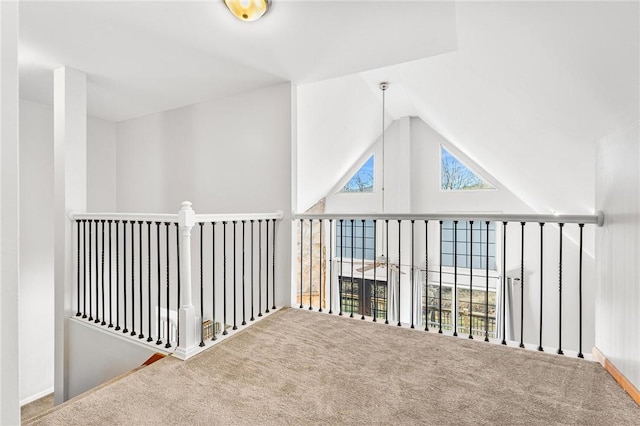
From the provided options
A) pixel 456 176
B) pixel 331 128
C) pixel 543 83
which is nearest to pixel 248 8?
pixel 543 83

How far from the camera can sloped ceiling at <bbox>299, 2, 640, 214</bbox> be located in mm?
1370

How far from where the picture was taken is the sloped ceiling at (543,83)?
137 centimetres

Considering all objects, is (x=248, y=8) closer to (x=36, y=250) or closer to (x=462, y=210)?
(x=36, y=250)

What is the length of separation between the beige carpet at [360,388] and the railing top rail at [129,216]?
0.90 m

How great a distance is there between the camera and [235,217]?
2.53m

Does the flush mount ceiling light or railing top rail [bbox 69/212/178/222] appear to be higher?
the flush mount ceiling light

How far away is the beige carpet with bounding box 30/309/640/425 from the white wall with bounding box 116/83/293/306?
1.12 metres

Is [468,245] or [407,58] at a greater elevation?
[407,58]

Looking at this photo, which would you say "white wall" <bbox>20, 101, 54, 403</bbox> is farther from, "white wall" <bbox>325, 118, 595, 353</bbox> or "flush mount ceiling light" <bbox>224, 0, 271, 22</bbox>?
"white wall" <bbox>325, 118, 595, 353</bbox>

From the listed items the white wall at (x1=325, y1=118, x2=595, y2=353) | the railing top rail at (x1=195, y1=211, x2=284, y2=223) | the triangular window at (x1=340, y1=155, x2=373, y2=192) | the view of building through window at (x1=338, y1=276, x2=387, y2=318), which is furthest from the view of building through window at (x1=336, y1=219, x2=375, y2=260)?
the railing top rail at (x1=195, y1=211, x2=284, y2=223)

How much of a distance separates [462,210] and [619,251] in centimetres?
437

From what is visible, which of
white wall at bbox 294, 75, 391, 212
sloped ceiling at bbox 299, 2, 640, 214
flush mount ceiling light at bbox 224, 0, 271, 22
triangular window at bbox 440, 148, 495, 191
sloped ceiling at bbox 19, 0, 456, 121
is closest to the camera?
sloped ceiling at bbox 299, 2, 640, 214

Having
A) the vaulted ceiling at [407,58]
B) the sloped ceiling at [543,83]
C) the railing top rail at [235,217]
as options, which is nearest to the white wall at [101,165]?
the vaulted ceiling at [407,58]

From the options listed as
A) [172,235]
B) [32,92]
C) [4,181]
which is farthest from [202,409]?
[32,92]
